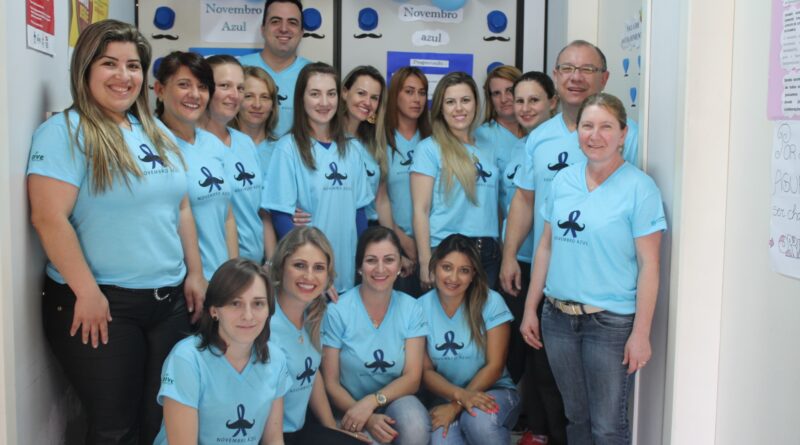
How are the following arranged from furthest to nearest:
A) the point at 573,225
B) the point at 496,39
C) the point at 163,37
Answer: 1. the point at 496,39
2. the point at 163,37
3. the point at 573,225

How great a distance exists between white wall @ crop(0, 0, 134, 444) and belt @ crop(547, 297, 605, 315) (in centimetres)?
151

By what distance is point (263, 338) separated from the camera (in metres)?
2.40

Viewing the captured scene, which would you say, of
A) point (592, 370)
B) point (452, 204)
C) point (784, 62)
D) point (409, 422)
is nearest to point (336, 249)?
point (452, 204)

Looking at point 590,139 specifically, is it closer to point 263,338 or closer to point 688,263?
point 688,263

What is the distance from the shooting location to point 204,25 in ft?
12.9

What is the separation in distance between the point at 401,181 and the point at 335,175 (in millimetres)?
377

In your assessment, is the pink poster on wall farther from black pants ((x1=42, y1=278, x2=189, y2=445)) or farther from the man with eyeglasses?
black pants ((x1=42, y1=278, x2=189, y2=445))

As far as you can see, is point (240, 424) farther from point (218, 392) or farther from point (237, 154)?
point (237, 154)

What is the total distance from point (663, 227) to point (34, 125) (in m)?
1.78

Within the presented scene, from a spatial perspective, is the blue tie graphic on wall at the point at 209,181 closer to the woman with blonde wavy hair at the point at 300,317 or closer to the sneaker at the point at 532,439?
the woman with blonde wavy hair at the point at 300,317

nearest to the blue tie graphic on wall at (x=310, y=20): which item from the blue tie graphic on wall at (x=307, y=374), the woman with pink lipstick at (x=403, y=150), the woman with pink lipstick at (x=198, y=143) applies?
the woman with pink lipstick at (x=403, y=150)

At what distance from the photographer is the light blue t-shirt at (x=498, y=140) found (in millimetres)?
3434

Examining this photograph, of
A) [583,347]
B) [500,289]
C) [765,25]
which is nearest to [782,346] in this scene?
[583,347]

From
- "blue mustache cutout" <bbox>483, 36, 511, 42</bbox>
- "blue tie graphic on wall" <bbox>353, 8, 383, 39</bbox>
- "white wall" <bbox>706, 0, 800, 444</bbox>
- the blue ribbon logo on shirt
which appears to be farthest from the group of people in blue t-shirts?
"blue mustache cutout" <bbox>483, 36, 511, 42</bbox>
